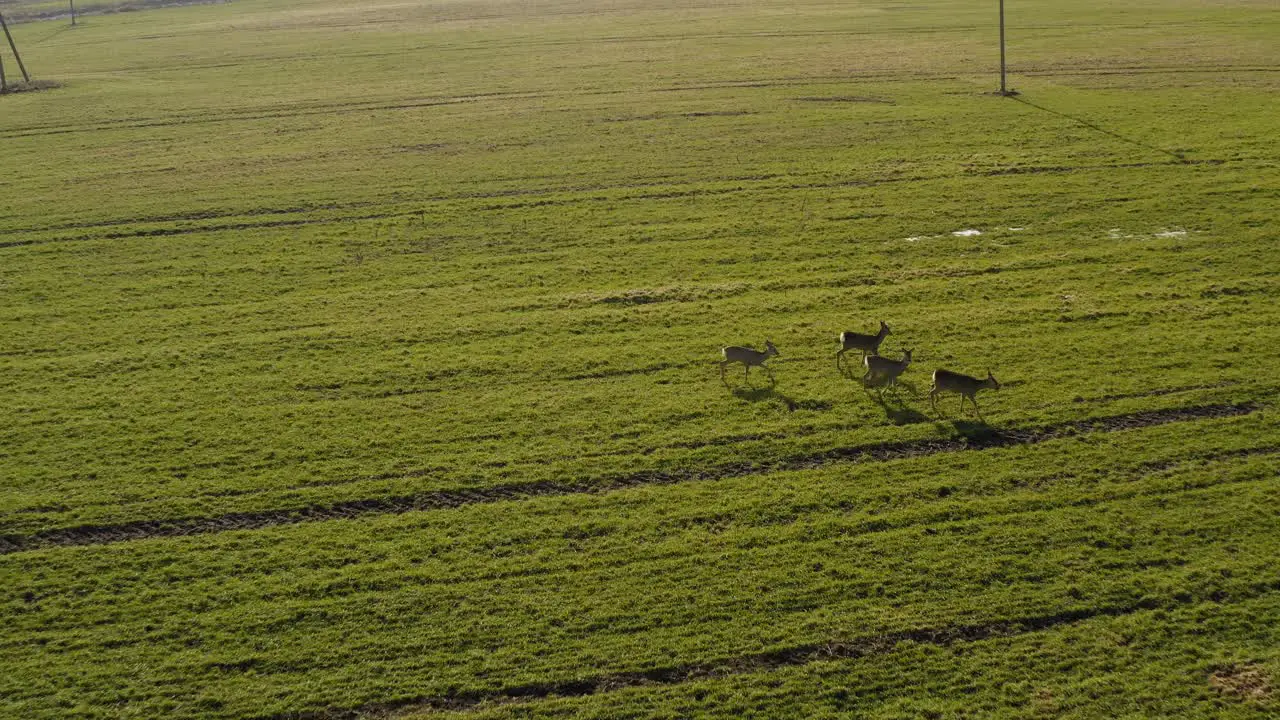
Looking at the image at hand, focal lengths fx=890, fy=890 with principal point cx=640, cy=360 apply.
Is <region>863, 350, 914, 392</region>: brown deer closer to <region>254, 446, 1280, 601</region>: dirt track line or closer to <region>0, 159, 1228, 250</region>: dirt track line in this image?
<region>254, 446, 1280, 601</region>: dirt track line

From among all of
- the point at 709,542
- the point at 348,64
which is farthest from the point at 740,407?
the point at 348,64

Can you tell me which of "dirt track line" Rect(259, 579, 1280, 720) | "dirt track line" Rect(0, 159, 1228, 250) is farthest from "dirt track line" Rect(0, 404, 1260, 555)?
"dirt track line" Rect(0, 159, 1228, 250)

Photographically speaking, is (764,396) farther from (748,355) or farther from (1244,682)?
(1244,682)

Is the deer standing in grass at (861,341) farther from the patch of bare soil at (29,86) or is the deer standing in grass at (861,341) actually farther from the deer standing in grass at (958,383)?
the patch of bare soil at (29,86)

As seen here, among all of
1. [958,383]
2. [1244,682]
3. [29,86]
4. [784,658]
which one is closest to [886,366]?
[958,383]

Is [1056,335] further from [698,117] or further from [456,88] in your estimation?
[456,88]
